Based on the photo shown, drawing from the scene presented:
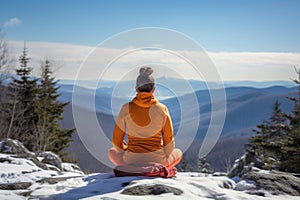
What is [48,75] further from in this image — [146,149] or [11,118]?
[146,149]

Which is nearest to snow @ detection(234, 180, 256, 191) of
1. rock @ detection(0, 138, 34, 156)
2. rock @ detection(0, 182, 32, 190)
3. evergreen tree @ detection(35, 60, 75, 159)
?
rock @ detection(0, 182, 32, 190)

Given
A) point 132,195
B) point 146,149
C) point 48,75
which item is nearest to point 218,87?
point 146,149

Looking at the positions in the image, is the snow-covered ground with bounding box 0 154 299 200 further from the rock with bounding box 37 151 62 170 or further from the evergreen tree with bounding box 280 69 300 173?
the evergreen tree with bounding box 280 69 300 173

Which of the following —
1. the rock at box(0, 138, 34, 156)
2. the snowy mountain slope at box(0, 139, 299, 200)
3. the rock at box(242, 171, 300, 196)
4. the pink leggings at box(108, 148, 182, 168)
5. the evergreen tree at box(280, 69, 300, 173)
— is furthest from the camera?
the evergreen tree at box(280, 69, 300, 173)

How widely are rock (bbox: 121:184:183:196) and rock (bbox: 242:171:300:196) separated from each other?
63.9 inches

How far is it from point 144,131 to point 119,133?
46 centimetres

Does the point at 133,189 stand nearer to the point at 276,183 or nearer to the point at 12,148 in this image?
the point at 276,183

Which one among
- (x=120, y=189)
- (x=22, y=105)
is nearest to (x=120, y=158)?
(x=120, y=189)

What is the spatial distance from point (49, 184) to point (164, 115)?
235 cm

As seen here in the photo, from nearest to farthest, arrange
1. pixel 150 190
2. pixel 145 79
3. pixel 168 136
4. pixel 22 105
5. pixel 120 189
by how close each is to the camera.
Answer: pixel 150 190 → pixel 120 189 → pixel 145 79 → pixel 168 136 → pixel 22 105

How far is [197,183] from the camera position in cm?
591

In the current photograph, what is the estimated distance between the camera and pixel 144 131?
6242 millimetres

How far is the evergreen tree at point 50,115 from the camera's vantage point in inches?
1289

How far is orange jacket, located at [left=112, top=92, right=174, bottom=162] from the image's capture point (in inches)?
242
